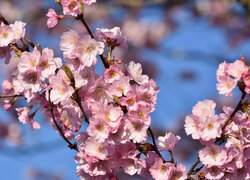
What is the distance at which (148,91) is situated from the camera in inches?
62.4

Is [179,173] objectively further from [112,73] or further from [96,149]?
[112,73]

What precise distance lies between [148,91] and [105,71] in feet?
0.60

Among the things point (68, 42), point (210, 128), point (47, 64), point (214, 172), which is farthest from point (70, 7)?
point (214, 172)

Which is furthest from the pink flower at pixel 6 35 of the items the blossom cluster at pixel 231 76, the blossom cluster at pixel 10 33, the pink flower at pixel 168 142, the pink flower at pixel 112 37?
the blossom cluster at pixel 231 76

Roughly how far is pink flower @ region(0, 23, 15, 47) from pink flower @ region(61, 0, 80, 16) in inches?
10.0

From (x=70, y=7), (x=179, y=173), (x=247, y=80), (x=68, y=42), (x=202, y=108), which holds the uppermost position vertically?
(x=70, y=7)

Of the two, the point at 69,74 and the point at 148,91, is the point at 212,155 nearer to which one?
the point at 148,91

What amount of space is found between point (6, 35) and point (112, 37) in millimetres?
440

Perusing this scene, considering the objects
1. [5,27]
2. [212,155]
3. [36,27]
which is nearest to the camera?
[212,155]

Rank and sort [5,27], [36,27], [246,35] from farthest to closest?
[246,35]
[36,27]
[5,27]

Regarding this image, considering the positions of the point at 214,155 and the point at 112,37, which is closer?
the point at 214,155

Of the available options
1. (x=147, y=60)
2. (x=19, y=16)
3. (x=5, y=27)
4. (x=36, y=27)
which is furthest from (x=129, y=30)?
(x=5, y=27)

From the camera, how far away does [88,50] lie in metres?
1.55

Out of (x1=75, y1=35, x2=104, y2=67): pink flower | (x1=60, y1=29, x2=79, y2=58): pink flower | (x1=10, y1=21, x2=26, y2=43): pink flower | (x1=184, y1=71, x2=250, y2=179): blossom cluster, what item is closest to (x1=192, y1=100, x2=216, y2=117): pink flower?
(x1=184, y1=71, x2=250, y2=179): blossom cluster
